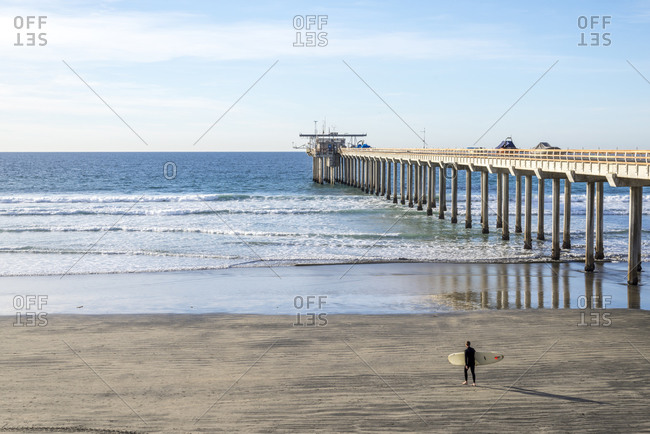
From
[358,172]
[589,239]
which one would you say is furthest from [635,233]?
[358,172]

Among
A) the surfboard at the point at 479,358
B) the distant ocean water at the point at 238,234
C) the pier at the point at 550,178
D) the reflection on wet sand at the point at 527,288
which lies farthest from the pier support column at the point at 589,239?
the surfboard at the point at 479,358

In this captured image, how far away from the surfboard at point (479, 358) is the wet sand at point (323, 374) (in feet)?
0.65

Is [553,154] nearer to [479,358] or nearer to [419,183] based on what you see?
[479,358]

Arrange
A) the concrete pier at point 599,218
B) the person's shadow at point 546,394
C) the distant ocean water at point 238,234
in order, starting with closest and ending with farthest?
1. the person's shadow at point 546,394
2. the concrete pier at point 599,218
3. the distant ocean water at point 238,234

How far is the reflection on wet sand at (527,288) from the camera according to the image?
18.6 meters

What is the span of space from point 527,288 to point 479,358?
8972 millimetres

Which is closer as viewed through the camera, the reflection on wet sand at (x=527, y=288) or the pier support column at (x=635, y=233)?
the reflection on wet sand at (x=527, y=288)

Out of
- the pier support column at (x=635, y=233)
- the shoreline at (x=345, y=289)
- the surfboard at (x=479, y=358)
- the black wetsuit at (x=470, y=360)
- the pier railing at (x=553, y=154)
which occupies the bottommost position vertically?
the shoreline at (x=345, y=289)

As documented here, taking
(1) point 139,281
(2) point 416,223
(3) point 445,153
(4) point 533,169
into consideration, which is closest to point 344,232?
(2) point 416,223

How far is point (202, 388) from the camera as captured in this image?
38.5ft

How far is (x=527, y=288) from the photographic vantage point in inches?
818

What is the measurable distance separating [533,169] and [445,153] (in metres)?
13.0

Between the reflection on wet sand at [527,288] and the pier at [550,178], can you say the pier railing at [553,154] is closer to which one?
the pier at [550,178]

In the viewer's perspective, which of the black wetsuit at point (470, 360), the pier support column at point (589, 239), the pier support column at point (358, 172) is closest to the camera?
the black wetsuit at point (470, 360)
